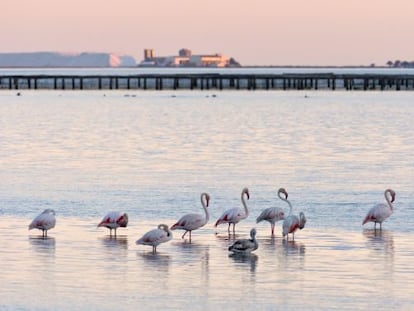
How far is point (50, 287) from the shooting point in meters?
16.5

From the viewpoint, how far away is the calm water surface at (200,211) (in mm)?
16234

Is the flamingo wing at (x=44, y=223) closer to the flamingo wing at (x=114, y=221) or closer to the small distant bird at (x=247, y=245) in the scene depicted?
the flamingo wing at (x=114, y=221)

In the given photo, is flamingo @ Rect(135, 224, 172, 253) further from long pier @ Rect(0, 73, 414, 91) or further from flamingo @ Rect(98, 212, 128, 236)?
long pier @ Rect(0, 73, 414, 91)

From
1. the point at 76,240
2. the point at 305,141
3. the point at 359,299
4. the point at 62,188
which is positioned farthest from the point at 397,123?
the point at 359,299

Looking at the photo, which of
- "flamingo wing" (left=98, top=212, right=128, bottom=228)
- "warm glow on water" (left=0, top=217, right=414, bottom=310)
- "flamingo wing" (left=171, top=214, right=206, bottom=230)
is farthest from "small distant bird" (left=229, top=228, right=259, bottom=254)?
"flamingo wing" (left=98, top=212, right=128, bottom=228)

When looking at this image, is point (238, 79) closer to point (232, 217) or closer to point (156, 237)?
point (232, 217)

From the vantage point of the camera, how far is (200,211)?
86.1 ft

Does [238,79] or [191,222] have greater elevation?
[191,222]

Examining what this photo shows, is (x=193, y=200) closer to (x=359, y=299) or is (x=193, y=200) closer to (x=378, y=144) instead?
(x=359, y=299)

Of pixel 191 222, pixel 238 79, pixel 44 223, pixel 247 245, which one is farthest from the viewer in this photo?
pixel 238 79

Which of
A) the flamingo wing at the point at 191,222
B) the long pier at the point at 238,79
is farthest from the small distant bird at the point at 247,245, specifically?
the long pier at the point at 238,79

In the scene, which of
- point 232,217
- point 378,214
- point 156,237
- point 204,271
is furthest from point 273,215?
point 204,271

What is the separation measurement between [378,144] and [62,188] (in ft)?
78.6

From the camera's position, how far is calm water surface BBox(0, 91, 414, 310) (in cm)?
1623
